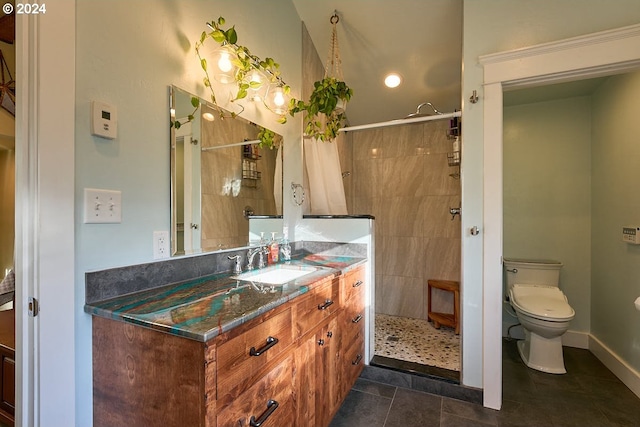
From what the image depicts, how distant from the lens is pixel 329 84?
1.99m

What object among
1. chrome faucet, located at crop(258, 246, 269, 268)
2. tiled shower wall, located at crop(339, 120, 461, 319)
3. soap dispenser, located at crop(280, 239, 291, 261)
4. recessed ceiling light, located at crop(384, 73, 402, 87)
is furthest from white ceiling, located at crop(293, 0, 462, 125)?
chrome faucet, located at crop(258, 246, 269, 268)

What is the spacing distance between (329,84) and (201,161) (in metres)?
1.04

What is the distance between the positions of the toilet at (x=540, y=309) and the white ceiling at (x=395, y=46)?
5.54 feet

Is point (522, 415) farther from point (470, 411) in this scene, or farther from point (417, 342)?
point (417, 342)

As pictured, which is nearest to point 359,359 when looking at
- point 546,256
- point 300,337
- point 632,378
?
point 300,337

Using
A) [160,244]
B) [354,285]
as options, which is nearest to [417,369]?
[354,285]

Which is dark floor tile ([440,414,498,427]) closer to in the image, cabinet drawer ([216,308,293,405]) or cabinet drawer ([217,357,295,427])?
cabinet drawer ([217,357,295,427])

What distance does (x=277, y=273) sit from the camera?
5.77 feet

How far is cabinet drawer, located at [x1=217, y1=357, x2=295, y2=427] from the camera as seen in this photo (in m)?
0.87

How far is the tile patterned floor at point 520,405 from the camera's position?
5.45 feet

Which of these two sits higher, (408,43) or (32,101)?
(408,43)

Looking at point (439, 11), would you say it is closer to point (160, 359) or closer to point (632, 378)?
point (160, 359)

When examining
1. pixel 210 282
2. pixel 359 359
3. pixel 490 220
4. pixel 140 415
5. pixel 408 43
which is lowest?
pixel 359 359

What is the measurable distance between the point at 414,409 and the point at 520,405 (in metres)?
0.68
